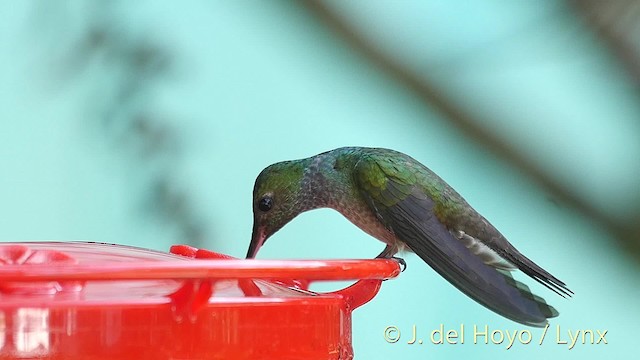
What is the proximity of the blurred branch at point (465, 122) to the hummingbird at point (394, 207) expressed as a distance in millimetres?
349

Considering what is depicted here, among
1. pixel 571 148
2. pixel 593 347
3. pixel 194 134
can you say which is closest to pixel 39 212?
pixel 194 134

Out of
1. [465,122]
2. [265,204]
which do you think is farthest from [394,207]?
[465,122]

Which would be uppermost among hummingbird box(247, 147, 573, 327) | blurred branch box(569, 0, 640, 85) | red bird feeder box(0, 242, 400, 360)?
blurred branch box(569, 0, 640, 85)

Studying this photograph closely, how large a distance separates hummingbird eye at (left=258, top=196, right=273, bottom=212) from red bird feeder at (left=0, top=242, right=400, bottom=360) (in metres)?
0.98

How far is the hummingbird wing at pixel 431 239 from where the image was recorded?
1.41m

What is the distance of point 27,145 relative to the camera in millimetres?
2258

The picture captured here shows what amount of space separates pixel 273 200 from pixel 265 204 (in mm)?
31

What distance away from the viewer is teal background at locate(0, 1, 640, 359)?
2.08 m

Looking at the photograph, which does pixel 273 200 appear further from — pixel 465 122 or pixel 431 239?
pixel 465 122

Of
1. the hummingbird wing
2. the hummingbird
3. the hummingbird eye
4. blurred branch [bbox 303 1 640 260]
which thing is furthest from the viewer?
the hummingbird eye

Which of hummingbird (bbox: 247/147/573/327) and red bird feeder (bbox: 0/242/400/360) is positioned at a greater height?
hummingbird (bbox: 247/147/573/327)

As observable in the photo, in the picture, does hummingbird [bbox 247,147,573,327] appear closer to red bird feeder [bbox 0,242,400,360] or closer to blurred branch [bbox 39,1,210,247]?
blurred branch [bbox 39,1,210,247]

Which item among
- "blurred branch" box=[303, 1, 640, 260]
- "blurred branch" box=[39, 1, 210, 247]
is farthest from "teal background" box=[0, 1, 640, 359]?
"blurred branch" box=[303, 1, 640, 260]

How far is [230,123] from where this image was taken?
7.65 feet
